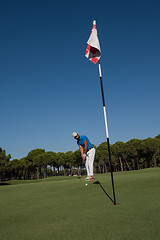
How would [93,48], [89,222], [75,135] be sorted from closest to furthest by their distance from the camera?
1. [89,222]
2. [93,48]
3. [75,135]

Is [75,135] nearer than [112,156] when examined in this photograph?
Yes

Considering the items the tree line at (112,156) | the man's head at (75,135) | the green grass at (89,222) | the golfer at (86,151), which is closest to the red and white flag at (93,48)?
the man's head at (75,135)

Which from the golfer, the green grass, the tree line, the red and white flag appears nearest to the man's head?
the golfer

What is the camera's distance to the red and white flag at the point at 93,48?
25.8ft

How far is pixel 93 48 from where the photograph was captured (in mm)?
8164

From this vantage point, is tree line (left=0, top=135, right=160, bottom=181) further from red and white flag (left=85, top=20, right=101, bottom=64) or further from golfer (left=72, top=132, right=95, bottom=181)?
red and white flag (left=85, top=20, right=101, bottom=64)

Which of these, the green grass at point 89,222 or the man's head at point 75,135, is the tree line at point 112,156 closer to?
the man's head at point 75,135

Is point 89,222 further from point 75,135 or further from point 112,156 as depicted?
point 112,156

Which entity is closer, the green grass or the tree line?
the green grass

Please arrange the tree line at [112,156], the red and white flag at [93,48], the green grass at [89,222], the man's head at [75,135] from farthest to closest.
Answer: the tree line at [112,156] < the man's head at [75,135] < the red and white flag at [93,48] < the green grass at [89,222]

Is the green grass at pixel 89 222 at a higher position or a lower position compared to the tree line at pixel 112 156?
lower

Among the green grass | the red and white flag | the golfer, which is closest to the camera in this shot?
the green grass

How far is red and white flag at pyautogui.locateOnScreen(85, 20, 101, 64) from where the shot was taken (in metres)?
7.86

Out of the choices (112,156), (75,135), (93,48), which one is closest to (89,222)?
(93,48)
